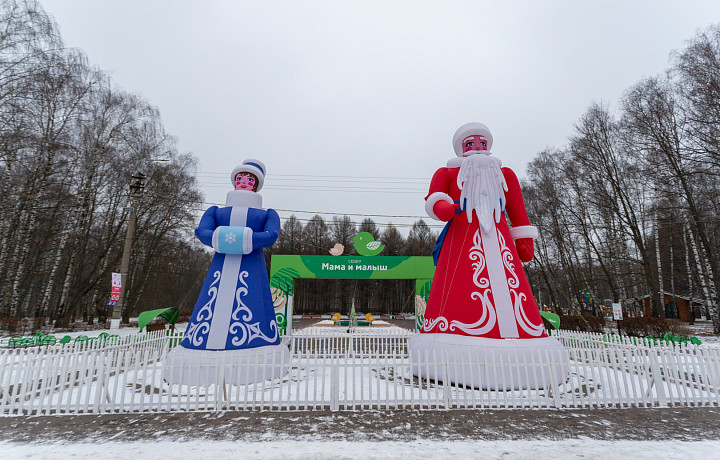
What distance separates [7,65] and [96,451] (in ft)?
49.9

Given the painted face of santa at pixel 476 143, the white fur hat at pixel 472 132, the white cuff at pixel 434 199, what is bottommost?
the white cuff at pixel 434 199

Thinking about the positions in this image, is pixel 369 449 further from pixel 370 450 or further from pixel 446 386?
pixel 446 386

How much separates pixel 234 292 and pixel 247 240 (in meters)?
1.14

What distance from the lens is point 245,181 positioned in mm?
8359

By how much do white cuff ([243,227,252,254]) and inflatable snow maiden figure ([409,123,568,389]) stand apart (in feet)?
12.7

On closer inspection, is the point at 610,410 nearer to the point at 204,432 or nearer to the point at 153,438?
the point at 204,432

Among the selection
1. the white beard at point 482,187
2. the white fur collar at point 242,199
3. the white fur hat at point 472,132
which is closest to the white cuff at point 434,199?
the white beard at point 482,187

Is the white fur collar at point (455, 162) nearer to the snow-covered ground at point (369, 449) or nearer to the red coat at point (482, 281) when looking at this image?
the red coat at point (482, 281)

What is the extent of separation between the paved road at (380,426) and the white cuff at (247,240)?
3224 millimetres

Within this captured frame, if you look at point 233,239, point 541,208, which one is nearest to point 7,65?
point 233,239

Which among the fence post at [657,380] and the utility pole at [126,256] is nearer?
the fence post at [657,380]

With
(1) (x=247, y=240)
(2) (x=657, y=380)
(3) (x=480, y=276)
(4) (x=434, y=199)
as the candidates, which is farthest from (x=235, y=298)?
(2) (x=657, y=380)

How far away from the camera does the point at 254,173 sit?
8508mm

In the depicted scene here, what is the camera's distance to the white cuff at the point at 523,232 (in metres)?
7.70
